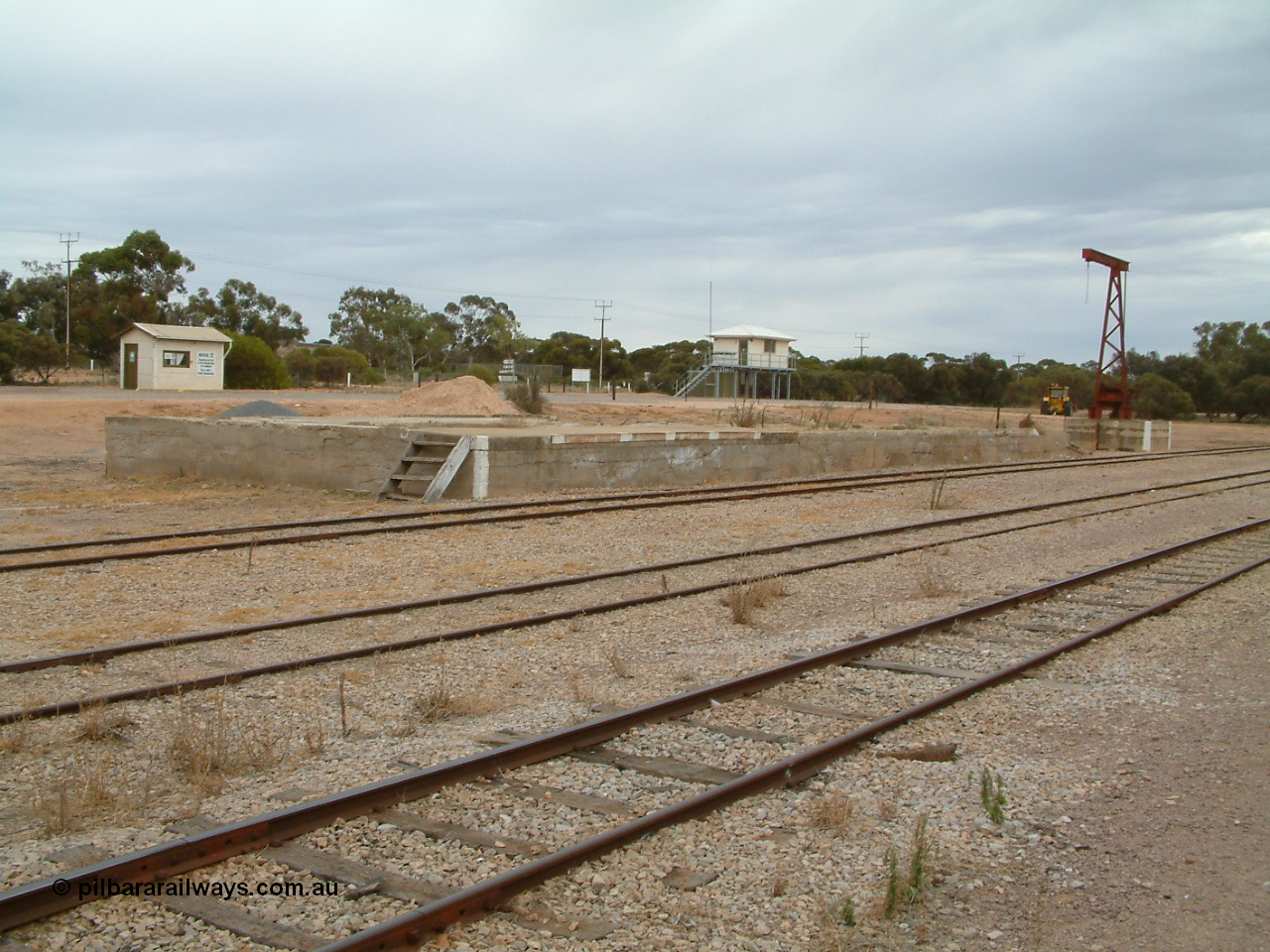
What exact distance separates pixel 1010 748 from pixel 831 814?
5.63 feet

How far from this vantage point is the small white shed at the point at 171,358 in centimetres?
4516

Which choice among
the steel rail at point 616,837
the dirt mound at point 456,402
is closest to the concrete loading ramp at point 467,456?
the dirt mound at point 456,402

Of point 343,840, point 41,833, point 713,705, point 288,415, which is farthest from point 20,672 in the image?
point 288,415

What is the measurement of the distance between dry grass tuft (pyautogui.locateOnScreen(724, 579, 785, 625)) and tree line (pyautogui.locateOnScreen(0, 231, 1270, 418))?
46.1 meters

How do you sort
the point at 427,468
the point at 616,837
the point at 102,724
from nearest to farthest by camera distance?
1. the point at 616,837
2. the point at 102,724
3. the point at 427,468

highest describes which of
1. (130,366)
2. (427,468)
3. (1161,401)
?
(1161,401)

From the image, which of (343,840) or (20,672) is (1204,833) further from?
(20,672)

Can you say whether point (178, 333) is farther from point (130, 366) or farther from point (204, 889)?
point (204, 889)

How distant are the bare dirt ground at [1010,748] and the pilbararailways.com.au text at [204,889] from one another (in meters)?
0.20

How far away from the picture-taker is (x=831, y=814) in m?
4.94

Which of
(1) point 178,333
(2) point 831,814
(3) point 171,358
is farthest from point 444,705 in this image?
(1) point 178,333

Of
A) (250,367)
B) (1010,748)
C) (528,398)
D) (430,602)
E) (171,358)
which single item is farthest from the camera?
(250,367)

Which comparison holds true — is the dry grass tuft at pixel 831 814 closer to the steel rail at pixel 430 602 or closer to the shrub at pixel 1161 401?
the steel rail at pixel 430 602

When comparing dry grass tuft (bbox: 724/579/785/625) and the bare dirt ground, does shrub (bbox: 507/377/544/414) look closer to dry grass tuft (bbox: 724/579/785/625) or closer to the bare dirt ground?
the bare dirt ground
